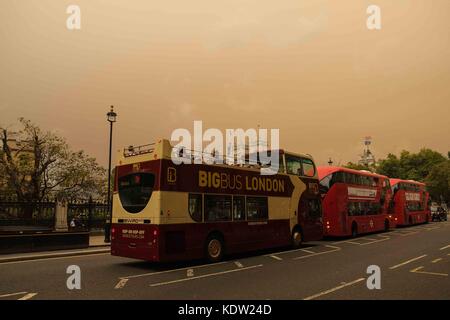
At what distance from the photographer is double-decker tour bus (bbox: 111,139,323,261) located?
10.3 meters

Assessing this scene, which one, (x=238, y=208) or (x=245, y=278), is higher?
(x=238, y=208)

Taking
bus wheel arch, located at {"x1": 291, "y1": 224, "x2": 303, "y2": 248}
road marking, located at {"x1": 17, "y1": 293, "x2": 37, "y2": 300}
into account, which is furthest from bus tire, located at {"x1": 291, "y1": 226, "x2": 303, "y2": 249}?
road marking, located at {"x1": 17, "y1": 293, "x2": 37, "y2": 300}

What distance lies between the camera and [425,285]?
8195 millimetres

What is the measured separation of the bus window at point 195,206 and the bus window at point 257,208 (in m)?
2.48

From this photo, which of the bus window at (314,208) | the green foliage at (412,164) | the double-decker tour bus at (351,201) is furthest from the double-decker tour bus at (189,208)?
the green foliage at (412,164)

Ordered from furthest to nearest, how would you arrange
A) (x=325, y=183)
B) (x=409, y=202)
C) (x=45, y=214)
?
1. (x=409, y=202)
2. (x=45, y=214)
3. (x=325, y=183)

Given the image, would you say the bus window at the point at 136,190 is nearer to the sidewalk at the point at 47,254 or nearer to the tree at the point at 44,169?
the sidewalk at the point at 47,254

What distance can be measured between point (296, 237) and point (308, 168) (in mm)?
3339

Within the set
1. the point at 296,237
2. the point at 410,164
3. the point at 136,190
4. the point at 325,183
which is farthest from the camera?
the point at 410,164

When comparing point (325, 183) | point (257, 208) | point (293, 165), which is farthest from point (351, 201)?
point (257, 208)

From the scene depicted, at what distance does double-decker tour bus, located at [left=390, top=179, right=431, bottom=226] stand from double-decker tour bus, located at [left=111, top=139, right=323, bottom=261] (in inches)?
684

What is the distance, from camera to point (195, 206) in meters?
11.2

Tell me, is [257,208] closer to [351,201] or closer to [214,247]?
[214,247]

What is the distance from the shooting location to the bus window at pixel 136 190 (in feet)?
34.6
